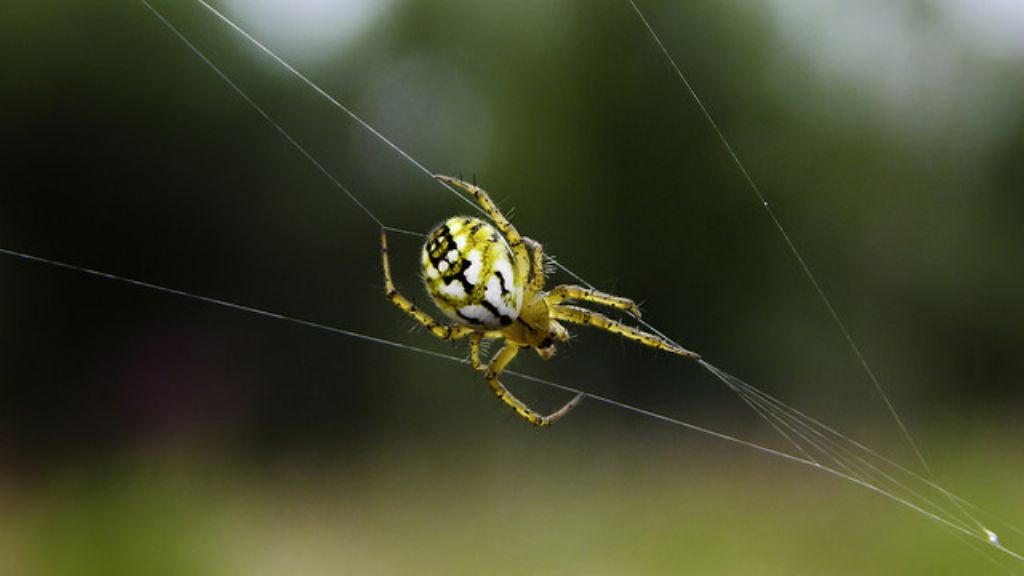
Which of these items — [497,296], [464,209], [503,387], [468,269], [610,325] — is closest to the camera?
[468,269]

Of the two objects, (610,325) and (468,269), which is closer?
(468,269)

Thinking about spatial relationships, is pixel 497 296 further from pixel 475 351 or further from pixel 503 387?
pixel 503 387

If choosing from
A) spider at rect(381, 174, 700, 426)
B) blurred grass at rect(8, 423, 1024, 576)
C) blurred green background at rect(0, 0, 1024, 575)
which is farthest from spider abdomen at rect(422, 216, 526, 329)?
blurred green background at rect(0, 0, 1024, 575)

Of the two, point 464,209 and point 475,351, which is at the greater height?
point 464,209

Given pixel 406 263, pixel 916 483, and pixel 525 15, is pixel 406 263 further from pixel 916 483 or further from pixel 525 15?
pixel 916 483

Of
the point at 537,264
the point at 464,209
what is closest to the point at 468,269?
the point at 537,264

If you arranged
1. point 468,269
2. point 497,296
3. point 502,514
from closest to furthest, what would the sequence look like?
1. point 468,269
2. point 497,296
3. point 502,514

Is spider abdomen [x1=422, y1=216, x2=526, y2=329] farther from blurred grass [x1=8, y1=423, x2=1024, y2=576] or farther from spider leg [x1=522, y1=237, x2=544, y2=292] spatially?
blurred grass [x1=8, y1=423, x2=1024, y2=576]

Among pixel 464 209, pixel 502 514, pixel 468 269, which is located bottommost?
pixel 468 269
